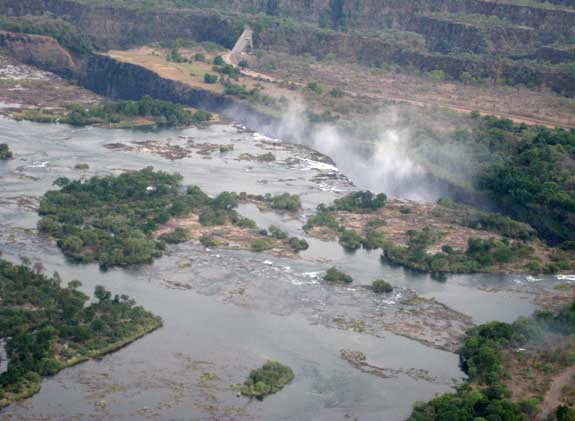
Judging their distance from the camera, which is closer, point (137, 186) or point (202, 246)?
point (202, 246)

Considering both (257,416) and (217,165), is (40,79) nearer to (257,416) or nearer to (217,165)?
(217,165)

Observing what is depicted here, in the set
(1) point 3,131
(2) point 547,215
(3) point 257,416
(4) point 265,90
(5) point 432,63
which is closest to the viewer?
(3) point 257,416

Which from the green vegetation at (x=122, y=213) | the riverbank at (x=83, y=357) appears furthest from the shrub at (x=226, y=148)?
the riverbank at (x=83, y=357)

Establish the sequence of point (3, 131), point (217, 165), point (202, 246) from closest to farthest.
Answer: point (202, 246), point (217, 165), point (3, 131)

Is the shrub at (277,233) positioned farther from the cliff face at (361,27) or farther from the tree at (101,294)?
the cliff face at (361,27)

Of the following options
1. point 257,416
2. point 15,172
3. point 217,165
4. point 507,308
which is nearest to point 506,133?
point 217,165
